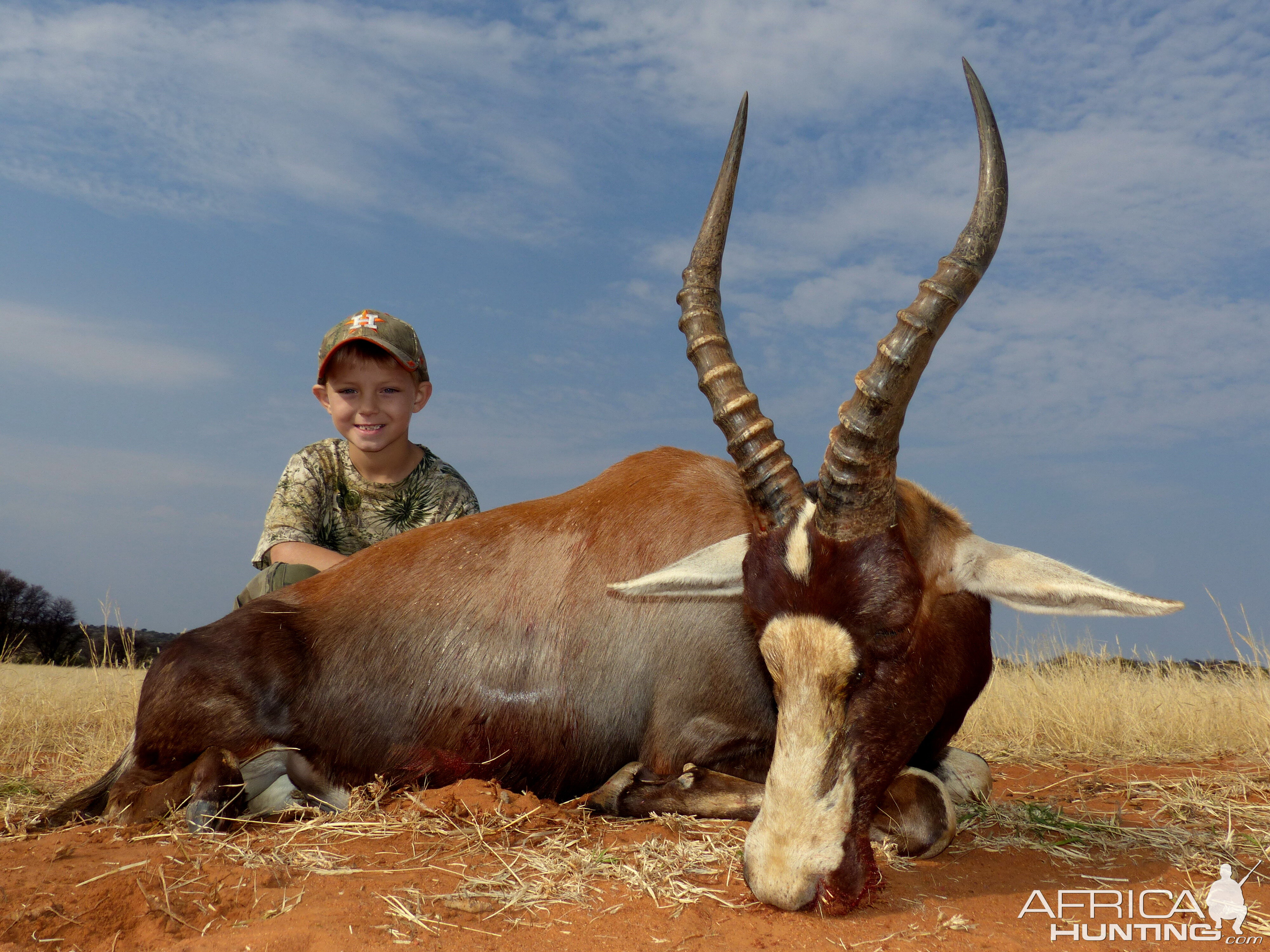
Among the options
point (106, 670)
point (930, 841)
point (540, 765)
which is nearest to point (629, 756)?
point (540, 765)

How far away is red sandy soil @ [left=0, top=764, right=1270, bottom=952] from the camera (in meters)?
3.15

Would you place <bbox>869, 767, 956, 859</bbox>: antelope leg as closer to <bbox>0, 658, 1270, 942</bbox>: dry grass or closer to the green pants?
<bbox>0, 658, 1270, 942</bbox>: dry grass

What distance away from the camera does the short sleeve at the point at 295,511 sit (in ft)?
22.9

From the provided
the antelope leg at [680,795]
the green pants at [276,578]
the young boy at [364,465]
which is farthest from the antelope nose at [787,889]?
the young boy at [364,465]

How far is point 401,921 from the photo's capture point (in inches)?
129

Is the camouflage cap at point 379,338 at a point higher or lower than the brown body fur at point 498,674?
higher

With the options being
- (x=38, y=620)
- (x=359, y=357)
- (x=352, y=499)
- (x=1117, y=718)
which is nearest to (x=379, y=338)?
(x=359, y=357)

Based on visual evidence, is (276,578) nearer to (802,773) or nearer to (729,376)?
(729,376)

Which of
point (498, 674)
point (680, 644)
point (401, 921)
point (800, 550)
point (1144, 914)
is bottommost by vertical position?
point (1144, 914)

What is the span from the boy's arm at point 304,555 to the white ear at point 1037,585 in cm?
419

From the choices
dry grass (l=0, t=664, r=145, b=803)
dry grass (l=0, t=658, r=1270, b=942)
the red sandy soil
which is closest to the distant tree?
dry grass (l=0, t=664, r=145, b=803)

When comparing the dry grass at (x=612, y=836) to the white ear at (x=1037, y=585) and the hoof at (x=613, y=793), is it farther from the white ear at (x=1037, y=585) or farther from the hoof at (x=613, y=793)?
the white ear at (x=1037, y=585)

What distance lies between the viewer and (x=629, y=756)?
4926 millimetres

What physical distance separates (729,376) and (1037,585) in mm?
1611
